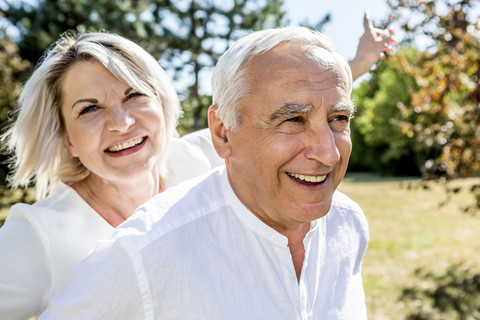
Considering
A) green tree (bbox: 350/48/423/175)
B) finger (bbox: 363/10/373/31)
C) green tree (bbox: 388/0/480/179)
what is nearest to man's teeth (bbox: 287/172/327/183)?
finger (bbox: 363/10/373/31)

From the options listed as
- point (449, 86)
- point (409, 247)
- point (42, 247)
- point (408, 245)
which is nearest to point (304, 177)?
point (42, 247)

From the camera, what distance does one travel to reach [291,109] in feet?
4.79

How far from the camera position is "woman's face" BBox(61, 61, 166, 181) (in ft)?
6.93

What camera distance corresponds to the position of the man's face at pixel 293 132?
147cm

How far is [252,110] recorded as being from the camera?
1513mm

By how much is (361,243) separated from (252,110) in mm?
781

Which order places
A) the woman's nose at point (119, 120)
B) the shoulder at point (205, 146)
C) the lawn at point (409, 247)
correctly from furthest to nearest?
the lawn at point (409, 247)
the shoulder at point (205, 146)
the woman's nose at point (119, 120)

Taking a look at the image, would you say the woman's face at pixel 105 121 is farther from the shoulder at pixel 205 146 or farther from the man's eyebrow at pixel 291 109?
the man's eyebrow at pixel 291 109

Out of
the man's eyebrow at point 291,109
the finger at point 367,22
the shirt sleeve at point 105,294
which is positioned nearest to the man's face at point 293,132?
the man's eyebrow at point 291,109

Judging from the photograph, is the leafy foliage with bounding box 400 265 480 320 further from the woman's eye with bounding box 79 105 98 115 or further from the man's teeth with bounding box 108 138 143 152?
the woman's eye with bounding box 79 105 98 115

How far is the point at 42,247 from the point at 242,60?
3.50 ft

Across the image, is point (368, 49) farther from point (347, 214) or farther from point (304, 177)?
point (304, 177)

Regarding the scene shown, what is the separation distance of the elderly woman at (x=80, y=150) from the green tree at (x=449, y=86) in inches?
136

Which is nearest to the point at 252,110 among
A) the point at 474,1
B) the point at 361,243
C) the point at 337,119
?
the point at 337,119
